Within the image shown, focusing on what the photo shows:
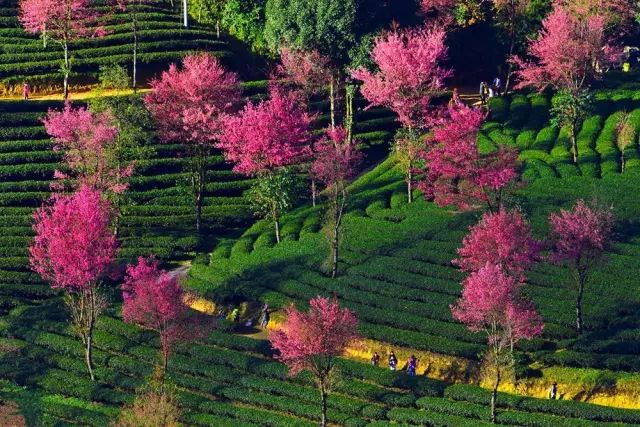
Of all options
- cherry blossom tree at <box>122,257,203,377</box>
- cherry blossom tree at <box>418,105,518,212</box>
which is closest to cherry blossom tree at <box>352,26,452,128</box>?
cherry blossom tree at <box>418,105,518,212</box>

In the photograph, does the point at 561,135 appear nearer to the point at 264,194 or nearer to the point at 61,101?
the point at 264,194

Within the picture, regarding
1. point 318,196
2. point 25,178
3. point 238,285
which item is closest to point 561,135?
point 318,196

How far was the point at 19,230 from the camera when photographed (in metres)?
92.7

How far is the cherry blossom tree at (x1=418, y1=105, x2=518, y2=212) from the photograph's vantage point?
88.1 meters

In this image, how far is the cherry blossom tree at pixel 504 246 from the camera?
77.5 meters

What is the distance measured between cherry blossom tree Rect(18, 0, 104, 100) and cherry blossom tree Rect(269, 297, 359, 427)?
4227 cm

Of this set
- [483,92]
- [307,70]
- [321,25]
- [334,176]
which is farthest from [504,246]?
[483,92]

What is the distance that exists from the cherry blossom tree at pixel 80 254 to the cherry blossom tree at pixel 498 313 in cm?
1978

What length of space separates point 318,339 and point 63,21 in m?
46.2

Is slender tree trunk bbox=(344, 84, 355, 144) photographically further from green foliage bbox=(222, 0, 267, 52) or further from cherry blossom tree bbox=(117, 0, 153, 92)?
cherry blossom tree bbox=(117, 0, 153, 92)

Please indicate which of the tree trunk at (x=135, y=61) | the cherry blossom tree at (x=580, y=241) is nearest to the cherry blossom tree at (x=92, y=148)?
the tree trunk at (x=135, y=61)

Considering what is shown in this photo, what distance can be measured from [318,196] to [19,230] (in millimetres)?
20272

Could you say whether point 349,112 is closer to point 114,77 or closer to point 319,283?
point 114,77

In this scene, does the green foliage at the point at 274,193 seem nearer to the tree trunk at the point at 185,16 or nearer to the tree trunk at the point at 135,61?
the tree trunk at the point at 135,61
